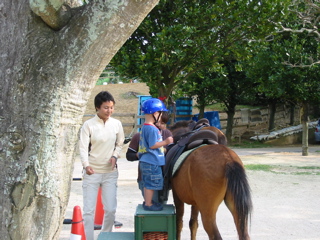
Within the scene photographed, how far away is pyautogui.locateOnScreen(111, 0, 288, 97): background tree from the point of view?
8.98m

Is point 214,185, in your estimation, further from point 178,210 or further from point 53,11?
point 53,11

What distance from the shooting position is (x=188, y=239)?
17.7 feet

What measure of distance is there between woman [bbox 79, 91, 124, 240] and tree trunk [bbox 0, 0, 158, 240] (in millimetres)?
1434

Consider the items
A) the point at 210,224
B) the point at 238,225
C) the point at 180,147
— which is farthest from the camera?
the point at 180,147

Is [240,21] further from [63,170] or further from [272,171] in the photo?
[63,170]

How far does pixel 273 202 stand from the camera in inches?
305

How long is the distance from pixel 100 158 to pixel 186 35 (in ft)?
17.2

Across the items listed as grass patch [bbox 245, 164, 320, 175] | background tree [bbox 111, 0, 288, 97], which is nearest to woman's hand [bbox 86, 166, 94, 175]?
background tree [bbox 111, 0, 288, 97]

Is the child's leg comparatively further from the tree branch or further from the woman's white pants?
the tree branch

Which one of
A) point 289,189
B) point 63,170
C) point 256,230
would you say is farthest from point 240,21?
point 63,170

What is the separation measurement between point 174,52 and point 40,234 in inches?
264

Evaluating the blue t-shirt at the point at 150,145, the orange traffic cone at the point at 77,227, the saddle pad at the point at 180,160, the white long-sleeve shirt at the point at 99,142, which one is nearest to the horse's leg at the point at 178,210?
the saddle pad at the point at 180,160

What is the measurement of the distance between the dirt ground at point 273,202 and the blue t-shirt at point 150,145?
→ 180 centimetres

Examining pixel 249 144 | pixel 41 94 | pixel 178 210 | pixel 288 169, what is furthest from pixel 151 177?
pixel 249 144
